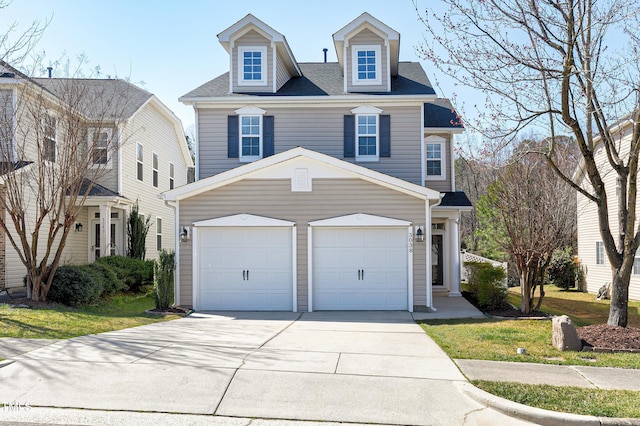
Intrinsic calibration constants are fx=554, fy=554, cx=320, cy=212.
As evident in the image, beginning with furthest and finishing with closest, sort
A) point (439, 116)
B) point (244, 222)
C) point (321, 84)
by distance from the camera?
point (439, 116) → point (321, 84) → point (244, 222)

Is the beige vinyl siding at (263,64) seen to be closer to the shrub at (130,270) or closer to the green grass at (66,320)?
the shrub at (130,270)

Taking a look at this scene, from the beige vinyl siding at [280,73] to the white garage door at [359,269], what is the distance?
6.19 meters

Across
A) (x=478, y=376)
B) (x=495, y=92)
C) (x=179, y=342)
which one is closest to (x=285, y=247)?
(x=179, y=342)

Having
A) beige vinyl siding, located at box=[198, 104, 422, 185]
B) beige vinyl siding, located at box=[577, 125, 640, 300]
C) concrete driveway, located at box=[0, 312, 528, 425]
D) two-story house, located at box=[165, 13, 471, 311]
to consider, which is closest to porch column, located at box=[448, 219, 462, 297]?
beige vinyl siding, located at box=[198, 104, 422, 185]

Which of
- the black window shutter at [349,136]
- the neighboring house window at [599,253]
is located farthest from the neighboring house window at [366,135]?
the neighboring house window at [599,253]

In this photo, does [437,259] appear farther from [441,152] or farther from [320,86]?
[320,86]

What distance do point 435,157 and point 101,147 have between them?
36.5 ft

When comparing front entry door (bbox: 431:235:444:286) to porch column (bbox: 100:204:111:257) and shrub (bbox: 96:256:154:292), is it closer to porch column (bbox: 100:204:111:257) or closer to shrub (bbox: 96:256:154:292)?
shrub (bbox: 96:256:154:292)

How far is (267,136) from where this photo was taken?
58.9 ft

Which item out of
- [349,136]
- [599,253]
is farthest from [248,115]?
[599,253]

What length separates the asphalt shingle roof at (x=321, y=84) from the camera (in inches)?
708

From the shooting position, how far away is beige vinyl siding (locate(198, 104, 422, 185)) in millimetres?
17781

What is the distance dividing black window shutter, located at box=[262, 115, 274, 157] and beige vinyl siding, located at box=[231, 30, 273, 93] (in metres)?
0.97

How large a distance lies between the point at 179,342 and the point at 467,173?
34297 mm
